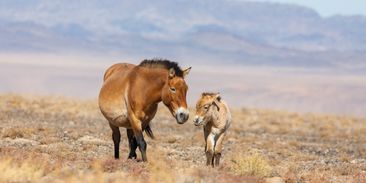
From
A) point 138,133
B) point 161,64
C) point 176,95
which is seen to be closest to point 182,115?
point 176,95

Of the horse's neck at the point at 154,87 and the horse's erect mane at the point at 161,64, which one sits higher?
the horse's erect mane at the point at 161,64

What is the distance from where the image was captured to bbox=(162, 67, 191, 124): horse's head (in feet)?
51.2

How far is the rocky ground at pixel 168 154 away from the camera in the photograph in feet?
46.6

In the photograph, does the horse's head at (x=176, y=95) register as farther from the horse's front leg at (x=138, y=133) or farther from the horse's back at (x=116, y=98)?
the horse's back at (x=116, y=98)

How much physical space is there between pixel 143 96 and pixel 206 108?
5.95 ft

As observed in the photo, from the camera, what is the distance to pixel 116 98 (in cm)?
1706

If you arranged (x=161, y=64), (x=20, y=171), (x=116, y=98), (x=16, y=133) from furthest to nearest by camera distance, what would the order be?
(x=16, y=133)
(x=116, y=98)
(x=161, y=64)
(x=20, y=171)

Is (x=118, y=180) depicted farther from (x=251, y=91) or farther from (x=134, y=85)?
(x=251, y=91)

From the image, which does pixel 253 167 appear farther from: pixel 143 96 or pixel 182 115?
pixel 143 96

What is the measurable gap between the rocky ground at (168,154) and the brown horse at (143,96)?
81 centimetres

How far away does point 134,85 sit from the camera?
1664 centimetres

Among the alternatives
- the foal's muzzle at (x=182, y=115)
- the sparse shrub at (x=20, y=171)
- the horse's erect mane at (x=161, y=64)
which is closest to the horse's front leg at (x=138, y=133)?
the foal's muzzle at (x=182, y=115)

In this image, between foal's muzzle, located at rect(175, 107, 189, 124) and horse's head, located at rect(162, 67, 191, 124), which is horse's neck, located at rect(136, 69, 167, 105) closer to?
horse's head, located at rect(162, 67, 191, 124)

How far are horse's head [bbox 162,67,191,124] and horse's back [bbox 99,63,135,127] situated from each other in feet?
3.62
